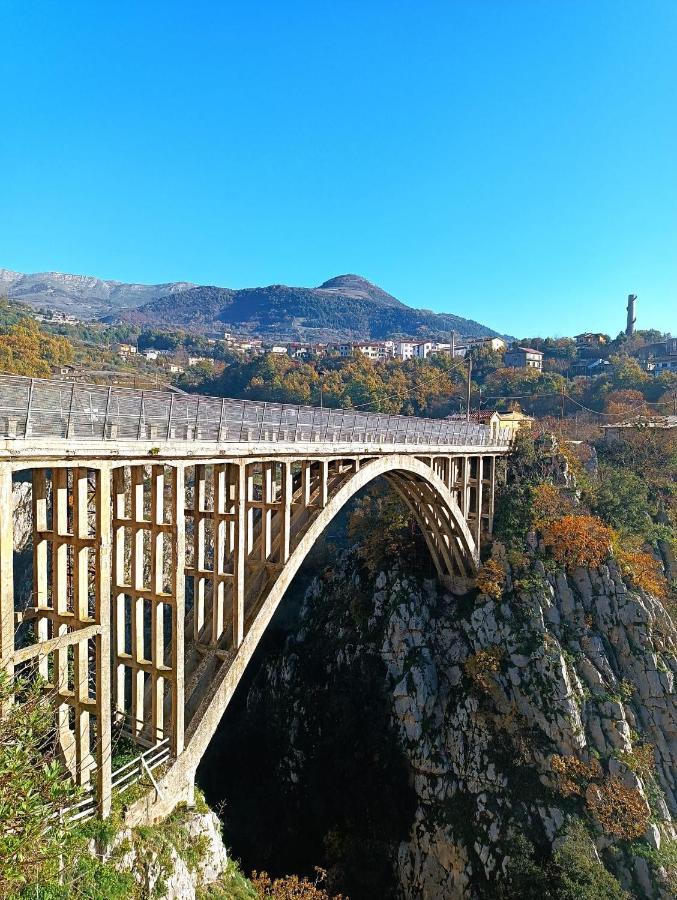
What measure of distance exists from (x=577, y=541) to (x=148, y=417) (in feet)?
67.2

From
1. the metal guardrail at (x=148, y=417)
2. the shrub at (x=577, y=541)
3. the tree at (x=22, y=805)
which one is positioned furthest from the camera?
the shrub at (x=577, y=541)

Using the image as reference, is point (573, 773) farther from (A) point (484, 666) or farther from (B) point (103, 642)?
(B) point (103, 642)

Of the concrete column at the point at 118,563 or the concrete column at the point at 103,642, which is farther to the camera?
the concrete column at the point at 118,563

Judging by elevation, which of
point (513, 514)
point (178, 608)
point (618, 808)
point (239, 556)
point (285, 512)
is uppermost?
point (285, 512)

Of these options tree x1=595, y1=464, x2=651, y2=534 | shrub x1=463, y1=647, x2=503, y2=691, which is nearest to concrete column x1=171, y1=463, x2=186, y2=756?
shrub x1=463, y1=647, x2=503, y2=691

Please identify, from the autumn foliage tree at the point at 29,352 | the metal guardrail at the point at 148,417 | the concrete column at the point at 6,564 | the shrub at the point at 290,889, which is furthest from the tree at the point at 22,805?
the autumn foliage tree at the point at 29,352

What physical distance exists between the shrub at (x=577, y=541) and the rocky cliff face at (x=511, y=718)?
677mm

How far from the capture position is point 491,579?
23.5 metres

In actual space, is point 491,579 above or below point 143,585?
below

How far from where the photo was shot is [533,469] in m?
27.8

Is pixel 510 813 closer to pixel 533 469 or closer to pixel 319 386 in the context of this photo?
pixel 533 469

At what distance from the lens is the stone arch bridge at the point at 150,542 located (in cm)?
770

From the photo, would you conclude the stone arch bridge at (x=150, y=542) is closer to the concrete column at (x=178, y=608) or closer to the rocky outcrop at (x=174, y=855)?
the concrete column at (x=178, y=608)

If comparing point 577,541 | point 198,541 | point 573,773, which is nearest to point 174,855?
point 198,541
